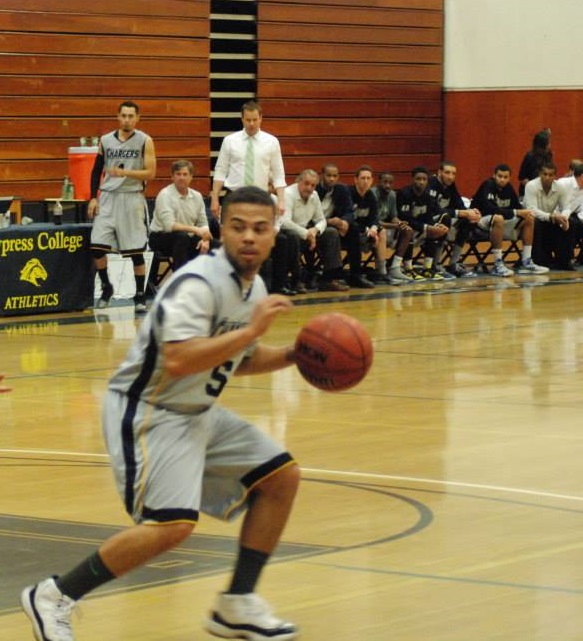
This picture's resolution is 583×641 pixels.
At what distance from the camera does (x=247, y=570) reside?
15.6ft

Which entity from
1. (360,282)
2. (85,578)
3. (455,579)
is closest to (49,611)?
(85,578)

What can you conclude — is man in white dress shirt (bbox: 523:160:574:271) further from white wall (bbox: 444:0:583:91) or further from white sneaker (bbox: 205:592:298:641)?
white sneaker (bbox: 205:592:298:641)

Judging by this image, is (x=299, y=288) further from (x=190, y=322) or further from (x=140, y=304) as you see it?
(x=190, y=322)

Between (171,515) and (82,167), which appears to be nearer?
(171,515)

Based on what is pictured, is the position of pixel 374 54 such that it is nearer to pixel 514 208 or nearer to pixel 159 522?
pixel 514 208

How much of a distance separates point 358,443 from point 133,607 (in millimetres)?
3380

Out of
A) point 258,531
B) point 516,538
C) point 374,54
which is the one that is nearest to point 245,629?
point 258,531

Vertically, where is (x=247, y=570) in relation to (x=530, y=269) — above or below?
above

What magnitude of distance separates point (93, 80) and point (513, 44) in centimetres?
721

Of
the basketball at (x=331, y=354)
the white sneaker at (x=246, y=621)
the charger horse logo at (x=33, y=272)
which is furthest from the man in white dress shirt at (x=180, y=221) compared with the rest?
the white sneaker at (x=246, y=621)

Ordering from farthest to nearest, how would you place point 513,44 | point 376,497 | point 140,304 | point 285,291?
point 513,44 → point 285,291 → point 140,304 → point 376,497

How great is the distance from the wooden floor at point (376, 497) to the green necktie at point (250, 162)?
9.28 ft

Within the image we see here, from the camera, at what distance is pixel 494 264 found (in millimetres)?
19172

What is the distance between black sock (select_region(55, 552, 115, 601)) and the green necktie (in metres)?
11.0
